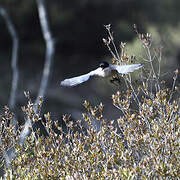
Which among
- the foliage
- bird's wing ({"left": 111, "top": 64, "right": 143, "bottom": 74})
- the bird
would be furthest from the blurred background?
the foliage

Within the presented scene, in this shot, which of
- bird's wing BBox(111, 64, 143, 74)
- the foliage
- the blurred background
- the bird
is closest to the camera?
the foliage

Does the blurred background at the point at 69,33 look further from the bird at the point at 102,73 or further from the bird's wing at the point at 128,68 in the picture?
the bird's wing at the point at 128,68

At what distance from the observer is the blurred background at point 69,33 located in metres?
17.3

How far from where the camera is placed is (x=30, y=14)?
17812 mm

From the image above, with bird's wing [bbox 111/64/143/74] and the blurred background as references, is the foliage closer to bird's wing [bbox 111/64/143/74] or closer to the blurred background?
bird's wing [bbox 111/64/143/74]

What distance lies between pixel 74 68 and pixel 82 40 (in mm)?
1150

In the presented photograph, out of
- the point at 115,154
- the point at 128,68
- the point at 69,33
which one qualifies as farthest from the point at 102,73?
the point at 69,33

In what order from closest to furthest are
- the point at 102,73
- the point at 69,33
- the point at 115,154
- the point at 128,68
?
the point at 115,154 < the point at 128,68 < the point at 102,73 < the point at 69,33

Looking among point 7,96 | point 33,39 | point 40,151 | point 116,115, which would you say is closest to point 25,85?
point 7,96

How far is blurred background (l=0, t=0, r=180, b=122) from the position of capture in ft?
56.6

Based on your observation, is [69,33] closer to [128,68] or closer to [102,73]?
[102,73]

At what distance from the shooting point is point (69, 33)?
729 inches

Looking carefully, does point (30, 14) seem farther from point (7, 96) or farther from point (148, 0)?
point (148, 0)

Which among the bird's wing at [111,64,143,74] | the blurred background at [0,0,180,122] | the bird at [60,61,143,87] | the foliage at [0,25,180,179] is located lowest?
the foliage at [0,25,180,179]
